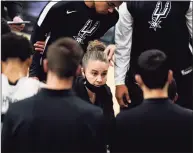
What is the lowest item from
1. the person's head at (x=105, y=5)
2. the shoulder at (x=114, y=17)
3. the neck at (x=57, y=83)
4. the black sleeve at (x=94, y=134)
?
the black sleeve at (x=94, y=134)

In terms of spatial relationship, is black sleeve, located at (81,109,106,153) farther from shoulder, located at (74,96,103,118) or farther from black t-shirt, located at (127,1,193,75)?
black t-shirt, located at (127,1,193,75)

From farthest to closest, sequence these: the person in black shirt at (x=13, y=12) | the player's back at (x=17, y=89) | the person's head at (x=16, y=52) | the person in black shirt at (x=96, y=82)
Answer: the person in black shirt at (x=13, y=12) < the person in black shirt at (x=96, y=82) < the person's head at (x=16, y=52) < the player's back at (x=17, y=89)

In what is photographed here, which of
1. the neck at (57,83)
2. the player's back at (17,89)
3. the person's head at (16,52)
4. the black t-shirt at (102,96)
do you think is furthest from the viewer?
the black t-shirt at (102,96)

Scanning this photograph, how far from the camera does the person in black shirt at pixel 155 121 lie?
102 inches

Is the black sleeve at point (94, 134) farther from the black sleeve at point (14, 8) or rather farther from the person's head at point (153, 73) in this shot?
the black sleeve at point (14, 8)

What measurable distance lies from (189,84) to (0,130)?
4.28 feet

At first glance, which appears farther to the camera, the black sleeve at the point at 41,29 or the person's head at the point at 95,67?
the black sleeve at the point at 41,29

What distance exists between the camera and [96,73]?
3.44m

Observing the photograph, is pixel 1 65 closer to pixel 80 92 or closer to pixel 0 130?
pixel 0 130

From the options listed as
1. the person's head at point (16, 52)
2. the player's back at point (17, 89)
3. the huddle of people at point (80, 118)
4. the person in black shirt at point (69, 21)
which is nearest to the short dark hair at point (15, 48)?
the person's head at point (16, 52)

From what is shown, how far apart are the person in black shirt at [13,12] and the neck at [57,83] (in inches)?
51.8

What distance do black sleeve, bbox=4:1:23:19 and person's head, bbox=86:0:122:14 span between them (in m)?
0.58

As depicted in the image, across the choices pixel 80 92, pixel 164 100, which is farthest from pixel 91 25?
pixel 164 100

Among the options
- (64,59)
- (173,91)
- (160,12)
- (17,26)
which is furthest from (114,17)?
(64,59)
